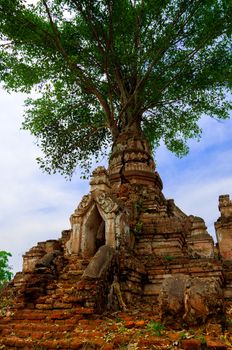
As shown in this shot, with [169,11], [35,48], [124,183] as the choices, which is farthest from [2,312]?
[169,11]

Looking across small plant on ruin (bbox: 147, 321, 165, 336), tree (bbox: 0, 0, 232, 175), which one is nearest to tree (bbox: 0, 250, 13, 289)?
tree (bbox: 0, 0, 232, 175)

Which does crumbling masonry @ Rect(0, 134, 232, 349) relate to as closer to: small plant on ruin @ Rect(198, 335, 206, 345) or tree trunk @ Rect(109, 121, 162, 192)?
tree trunk @ Rect(109, 121, 162, 192)

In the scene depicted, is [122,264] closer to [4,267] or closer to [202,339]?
[202,339]

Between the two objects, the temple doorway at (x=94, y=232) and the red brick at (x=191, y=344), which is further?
the temple doorway at (x=94, y=232)

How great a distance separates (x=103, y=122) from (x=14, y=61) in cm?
514

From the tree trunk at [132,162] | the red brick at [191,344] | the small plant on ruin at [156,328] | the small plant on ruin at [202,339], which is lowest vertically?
the red brick at [191,344]

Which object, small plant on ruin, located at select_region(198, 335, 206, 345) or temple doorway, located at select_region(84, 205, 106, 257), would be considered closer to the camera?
small plant on ruin, located at select_region(198, 335, 206, 345)

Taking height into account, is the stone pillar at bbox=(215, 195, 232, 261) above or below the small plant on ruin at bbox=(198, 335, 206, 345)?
above

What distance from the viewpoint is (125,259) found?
789 centimetres

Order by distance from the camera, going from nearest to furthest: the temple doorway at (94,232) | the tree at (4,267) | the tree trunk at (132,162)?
the temple doorway at (94,232) → the tree trunk at (132,162) → the tree at (4,267)

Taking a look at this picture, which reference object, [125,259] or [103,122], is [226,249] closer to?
[125,259]

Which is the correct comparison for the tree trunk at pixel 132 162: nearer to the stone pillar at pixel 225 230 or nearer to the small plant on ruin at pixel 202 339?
the stone pillar at pixel 225 230

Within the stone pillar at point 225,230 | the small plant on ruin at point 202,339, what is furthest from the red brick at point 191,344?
the stone pillar at point 225,230

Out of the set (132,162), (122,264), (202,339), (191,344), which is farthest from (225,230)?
(191,344)
